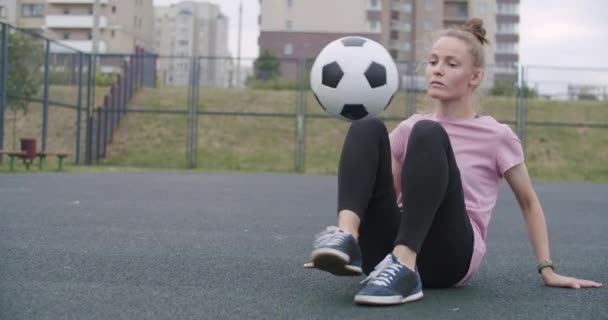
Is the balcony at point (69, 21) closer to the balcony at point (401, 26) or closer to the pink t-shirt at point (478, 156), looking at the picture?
the balcony at point (401, 26)

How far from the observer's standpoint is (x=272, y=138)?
18188 mm

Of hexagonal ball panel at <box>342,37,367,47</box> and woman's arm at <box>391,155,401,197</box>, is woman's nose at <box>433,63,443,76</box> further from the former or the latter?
hexagonal ball panel at <box>342,37,367,47</box>

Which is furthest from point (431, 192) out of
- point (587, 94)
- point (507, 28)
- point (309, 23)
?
point (507, 28)

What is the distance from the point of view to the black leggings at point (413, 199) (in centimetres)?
216

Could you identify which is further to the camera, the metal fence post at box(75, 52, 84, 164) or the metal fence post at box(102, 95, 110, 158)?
the metal fence post at box(102, 95, 110, 158)

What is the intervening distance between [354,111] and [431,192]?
29.3 inches

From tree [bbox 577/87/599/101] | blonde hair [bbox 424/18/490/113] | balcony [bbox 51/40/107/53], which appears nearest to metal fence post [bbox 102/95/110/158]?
balcony [bbox 51/40/107/53]

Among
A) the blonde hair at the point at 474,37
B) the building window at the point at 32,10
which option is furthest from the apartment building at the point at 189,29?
the blonde hair at the point at 474,37

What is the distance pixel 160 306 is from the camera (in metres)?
2.15

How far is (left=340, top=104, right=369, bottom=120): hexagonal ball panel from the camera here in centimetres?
280

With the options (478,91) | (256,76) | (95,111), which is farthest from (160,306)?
(256,76)

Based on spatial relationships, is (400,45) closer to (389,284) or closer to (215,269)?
(215,269)

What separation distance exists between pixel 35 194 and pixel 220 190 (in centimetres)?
259

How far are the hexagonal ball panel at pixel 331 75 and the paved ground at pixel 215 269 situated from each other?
0.74m
